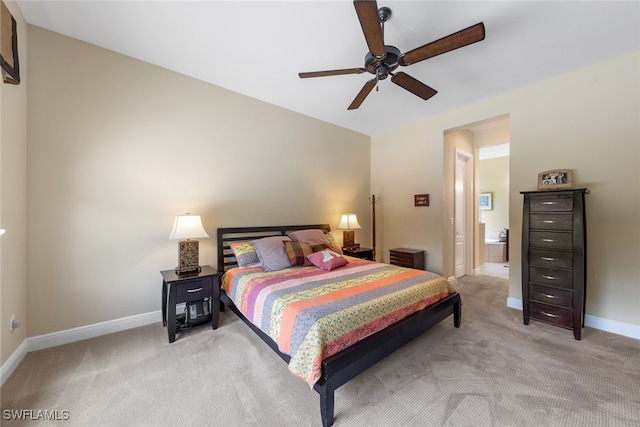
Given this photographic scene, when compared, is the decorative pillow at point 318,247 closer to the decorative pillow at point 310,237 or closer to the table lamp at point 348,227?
the decorative pillow at point 310,237

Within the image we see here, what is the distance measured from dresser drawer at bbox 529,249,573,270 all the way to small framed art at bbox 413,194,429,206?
1696 millimetres

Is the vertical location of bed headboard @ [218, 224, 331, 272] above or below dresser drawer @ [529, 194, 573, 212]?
below

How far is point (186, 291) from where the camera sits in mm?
2547

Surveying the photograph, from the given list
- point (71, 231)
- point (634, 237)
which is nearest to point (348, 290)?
point (71, 231)

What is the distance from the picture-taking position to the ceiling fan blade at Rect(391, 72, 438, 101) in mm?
2178

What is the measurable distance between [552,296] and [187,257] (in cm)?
408

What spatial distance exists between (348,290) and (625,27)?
3.40 m

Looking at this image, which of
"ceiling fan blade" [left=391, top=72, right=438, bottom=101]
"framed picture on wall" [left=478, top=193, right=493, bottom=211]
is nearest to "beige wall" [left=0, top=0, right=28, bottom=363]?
"ceiling fan blade" [left=391, top=72, right=438, bottom=101]

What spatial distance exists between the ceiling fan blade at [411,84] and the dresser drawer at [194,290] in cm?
277

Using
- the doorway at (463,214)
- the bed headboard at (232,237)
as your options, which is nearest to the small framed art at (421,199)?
the doorway at (463,214)

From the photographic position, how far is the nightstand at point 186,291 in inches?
96.1

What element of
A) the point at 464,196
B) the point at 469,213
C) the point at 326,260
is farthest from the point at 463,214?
the point at 326,260

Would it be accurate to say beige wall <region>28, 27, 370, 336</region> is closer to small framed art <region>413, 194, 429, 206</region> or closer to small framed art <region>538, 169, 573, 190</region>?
small framed art <region>413, 194, 429, 206</region>

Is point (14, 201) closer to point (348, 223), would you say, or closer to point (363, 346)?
point (363, 346)
